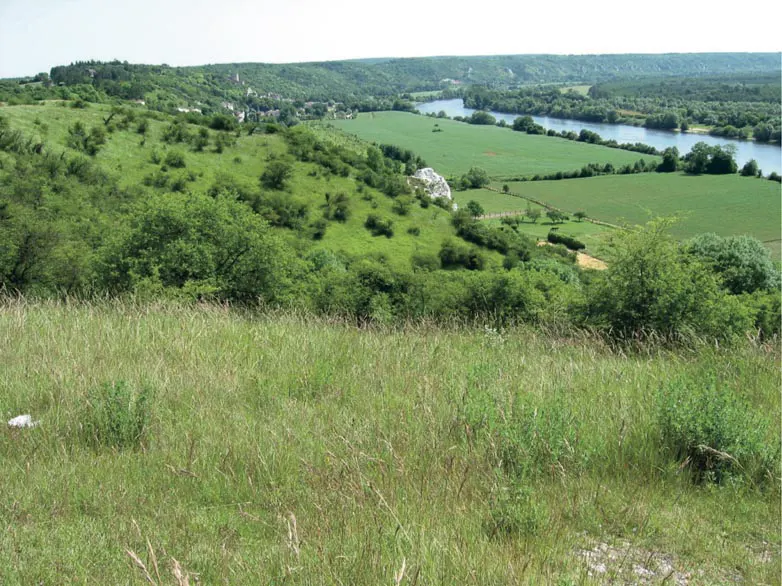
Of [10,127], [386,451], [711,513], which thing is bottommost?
[711,513]

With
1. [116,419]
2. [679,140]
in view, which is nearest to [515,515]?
[116,419]

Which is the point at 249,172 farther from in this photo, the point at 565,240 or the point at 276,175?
the point at 565,240

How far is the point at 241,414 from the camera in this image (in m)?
3.76

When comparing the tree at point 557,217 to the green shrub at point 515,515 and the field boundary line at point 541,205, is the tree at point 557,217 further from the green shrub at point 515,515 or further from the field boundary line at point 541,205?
the green shrub at point 515,515

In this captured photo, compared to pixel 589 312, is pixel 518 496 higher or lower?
higher

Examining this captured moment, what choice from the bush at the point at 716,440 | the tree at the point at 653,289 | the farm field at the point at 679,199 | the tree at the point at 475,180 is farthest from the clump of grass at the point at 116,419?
the tree at the point at 475,180

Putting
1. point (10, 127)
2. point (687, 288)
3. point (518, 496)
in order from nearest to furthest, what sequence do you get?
point (518, 496) → point (687, 288) → point (10, 127)

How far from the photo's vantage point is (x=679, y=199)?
9362 centimetres

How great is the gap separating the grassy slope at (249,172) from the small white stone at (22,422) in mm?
62814

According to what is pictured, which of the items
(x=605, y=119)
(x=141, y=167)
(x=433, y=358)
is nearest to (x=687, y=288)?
(x=433, y=358)

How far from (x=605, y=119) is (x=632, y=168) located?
3422 inches

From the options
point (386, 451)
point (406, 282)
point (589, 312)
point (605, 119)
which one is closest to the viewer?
point (386, 451)

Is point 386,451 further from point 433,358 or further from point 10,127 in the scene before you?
point 10,127

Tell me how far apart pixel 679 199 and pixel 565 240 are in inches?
1140
